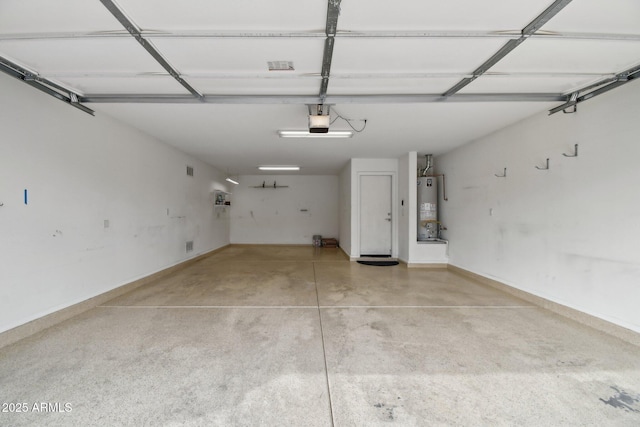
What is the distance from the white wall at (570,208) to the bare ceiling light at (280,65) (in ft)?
10.7


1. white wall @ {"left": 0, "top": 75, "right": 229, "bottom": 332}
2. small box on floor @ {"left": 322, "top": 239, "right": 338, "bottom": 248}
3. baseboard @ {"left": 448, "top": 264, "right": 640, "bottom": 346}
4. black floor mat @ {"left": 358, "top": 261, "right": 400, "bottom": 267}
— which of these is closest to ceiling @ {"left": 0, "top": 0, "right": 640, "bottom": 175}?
white wall @ {"left": 0, "top": 75, "right": 229, "bottom": 332}

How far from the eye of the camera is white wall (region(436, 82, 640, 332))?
8.48 feet

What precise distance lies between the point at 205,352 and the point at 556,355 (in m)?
3.02

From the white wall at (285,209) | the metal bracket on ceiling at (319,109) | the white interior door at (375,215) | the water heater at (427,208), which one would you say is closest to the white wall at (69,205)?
the metal bracket on ceiling at (319,109)

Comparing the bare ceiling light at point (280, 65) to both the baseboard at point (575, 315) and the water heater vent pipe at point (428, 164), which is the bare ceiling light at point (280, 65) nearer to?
the baseboard at point (575, 315)

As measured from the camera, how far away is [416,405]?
5.57 feet

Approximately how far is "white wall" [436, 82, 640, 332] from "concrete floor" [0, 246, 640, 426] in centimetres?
45

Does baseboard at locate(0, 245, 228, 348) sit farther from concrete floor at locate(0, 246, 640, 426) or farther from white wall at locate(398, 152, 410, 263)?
white wall at locate(398, 152, 410, 263)

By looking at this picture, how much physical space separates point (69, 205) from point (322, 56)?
3.26m

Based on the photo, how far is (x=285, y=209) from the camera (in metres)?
9.73

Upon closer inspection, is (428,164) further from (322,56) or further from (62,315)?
(62,315)

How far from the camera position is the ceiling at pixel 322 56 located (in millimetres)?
1747

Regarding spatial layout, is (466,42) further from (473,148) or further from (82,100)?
(82,100)

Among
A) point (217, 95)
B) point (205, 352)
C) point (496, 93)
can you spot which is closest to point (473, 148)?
point (496, 93)
